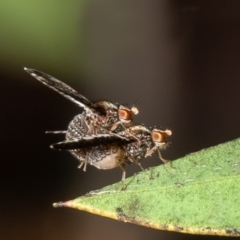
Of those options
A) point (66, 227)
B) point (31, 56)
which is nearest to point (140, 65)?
point (31, 56)

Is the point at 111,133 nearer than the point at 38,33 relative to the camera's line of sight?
Yes

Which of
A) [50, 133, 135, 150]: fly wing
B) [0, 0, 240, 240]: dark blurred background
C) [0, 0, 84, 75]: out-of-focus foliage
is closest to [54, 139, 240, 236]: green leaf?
[50, 133, 135, 150]: fly wing

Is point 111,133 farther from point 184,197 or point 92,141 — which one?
point 184,197

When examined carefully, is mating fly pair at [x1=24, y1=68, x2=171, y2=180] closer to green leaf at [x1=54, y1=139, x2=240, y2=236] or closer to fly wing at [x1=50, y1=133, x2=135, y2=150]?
fly wing at [x1=50, y1=133, x2=135, y2=150]

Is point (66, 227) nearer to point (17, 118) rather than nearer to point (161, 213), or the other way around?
point (17, 118)

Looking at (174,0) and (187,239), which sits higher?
(174,0)

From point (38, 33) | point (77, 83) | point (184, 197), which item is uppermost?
point (38, 33)

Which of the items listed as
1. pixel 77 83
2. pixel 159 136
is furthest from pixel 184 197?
pixel 77 83
